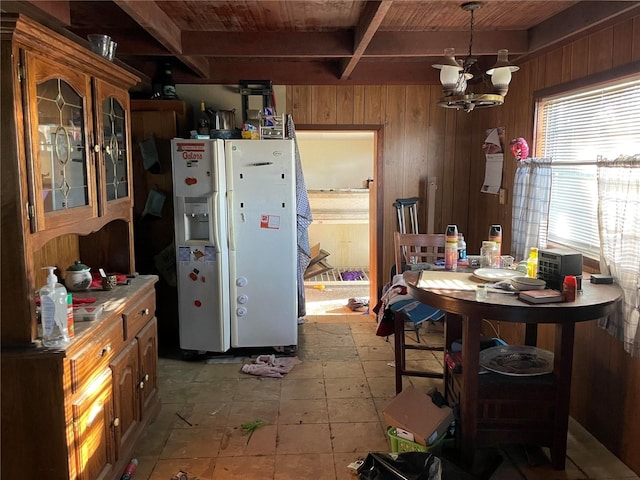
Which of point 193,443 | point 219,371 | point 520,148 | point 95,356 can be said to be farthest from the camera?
point 219,371

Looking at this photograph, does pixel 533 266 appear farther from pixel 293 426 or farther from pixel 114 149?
pixel 114 149

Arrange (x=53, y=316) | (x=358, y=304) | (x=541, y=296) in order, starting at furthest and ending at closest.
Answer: (x=358, y=304) → (x=541, y=296) → (x=53, y=316)

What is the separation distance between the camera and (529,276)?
105 inches

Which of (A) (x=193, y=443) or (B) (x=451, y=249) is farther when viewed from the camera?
(B) (x=451, y=249)

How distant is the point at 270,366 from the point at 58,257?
5.68ft

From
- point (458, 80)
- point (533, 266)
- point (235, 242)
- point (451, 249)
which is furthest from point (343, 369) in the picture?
point (458, 80)

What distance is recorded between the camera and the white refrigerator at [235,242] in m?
3.71

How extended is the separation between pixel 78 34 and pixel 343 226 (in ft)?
17.8

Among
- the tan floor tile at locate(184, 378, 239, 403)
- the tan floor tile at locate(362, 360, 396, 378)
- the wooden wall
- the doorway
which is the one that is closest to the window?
the wooden wall

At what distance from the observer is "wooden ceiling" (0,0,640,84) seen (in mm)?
2732

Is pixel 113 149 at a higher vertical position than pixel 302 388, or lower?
higher

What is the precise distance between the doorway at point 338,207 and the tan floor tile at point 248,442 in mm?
3903

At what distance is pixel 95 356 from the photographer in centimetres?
206

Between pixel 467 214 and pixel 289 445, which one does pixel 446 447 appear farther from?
pixel 467 214
